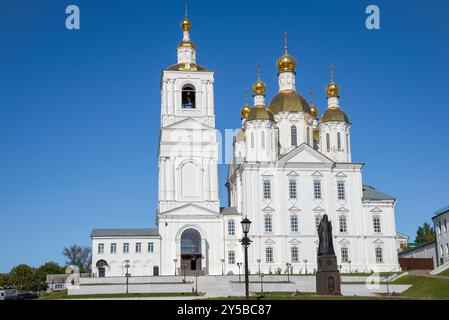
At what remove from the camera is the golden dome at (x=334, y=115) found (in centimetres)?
6347

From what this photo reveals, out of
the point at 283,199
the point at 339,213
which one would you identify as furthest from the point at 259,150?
the point at 339,213

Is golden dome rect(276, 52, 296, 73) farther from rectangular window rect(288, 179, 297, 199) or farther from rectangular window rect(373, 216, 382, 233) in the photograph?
rectangular window rect(373, 216, 382, 233)

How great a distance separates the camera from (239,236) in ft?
194

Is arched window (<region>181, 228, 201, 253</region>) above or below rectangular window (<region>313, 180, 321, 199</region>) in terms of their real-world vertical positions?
below

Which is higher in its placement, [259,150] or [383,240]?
[259,150]

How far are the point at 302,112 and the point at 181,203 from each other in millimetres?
14768

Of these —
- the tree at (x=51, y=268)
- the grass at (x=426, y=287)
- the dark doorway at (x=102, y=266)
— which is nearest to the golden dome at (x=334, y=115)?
the grass at (x=426, y=287)

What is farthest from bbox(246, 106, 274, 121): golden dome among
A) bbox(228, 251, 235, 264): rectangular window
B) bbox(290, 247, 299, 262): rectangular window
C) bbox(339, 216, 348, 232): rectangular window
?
bbox(228, 251, 235, 264): rectangular window

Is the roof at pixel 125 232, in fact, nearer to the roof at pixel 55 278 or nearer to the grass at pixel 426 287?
the grass at pixel 426 287

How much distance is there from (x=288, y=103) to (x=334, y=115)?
15.0 ft

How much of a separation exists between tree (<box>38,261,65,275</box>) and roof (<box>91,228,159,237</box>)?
47.0 m

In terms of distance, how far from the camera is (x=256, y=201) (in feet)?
194

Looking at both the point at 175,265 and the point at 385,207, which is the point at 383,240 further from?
the point at 175,265

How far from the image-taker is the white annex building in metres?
58.4
